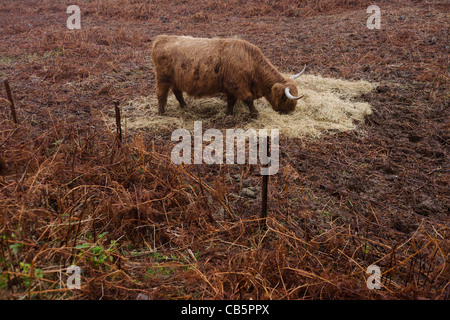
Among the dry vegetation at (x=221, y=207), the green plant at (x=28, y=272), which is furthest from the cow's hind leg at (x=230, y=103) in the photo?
the green plant at (x=28, y=272)

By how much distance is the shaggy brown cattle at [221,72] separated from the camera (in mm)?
5262

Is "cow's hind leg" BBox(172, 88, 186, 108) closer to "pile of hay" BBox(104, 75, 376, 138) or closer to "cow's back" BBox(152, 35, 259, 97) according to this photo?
"pile of hay" BBox(104, 75, 376, 138)

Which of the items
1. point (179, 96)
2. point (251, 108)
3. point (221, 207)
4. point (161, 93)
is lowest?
Answer: point (221, 207)

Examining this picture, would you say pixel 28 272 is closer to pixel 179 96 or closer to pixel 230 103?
pixel 230 103

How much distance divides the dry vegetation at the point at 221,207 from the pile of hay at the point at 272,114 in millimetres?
263

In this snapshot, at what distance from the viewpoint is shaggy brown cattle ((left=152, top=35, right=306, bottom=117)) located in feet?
17.3

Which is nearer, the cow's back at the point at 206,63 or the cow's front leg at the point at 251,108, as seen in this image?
the cow's back at the point at 206,63

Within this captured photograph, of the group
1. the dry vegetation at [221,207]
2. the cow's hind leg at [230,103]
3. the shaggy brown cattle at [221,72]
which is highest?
the shaggy brown cattle at [221,72]

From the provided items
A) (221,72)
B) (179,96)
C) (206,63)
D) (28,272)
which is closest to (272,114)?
(221,72)

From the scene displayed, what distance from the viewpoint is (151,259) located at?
8.86 ft

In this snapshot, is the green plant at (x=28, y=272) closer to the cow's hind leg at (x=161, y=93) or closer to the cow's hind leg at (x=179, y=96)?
the cow's hind leg at (x=161, y=93)

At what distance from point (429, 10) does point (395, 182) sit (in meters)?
9.75

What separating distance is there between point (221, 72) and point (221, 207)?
268cm

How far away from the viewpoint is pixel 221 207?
336 centimetres
